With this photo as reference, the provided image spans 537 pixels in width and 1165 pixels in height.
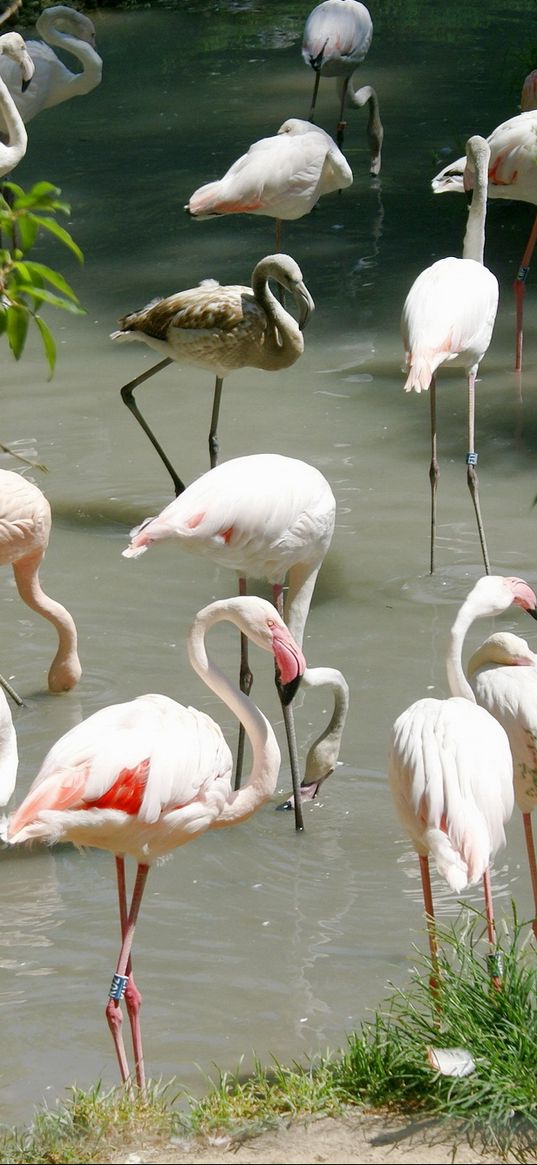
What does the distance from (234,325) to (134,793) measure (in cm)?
318

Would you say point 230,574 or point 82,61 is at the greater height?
point 82,61

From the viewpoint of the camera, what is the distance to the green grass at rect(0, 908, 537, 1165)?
2.82 m

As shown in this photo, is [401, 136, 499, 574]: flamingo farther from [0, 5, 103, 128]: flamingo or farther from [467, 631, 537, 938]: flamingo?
[0, 5, 103, 128]: flamingo

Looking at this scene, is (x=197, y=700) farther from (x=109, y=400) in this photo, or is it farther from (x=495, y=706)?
(x=109, y=400)

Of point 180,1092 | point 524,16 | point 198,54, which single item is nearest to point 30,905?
point 180,1092

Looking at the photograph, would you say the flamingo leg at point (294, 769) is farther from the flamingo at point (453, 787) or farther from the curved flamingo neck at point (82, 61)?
the curved flamingo neck at point (82, 61)

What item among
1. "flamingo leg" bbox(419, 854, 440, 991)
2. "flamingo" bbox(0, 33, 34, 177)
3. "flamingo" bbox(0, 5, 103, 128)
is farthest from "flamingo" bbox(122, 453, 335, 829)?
"flamingo" bbox(0, 5, 103, 128)

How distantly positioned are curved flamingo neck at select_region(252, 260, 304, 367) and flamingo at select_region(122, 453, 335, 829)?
1535mm

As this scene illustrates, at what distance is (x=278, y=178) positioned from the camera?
7.63m

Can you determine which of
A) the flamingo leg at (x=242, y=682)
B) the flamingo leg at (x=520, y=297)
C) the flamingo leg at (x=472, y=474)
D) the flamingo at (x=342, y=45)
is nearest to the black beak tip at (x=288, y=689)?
the flamingo leg at (x=242, y=682)

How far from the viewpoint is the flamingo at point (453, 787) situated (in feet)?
10.5

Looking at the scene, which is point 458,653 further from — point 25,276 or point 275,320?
point 275,320

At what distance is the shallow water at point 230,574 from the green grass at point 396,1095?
35 cm

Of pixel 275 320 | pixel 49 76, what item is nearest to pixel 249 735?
pixel 275 320
